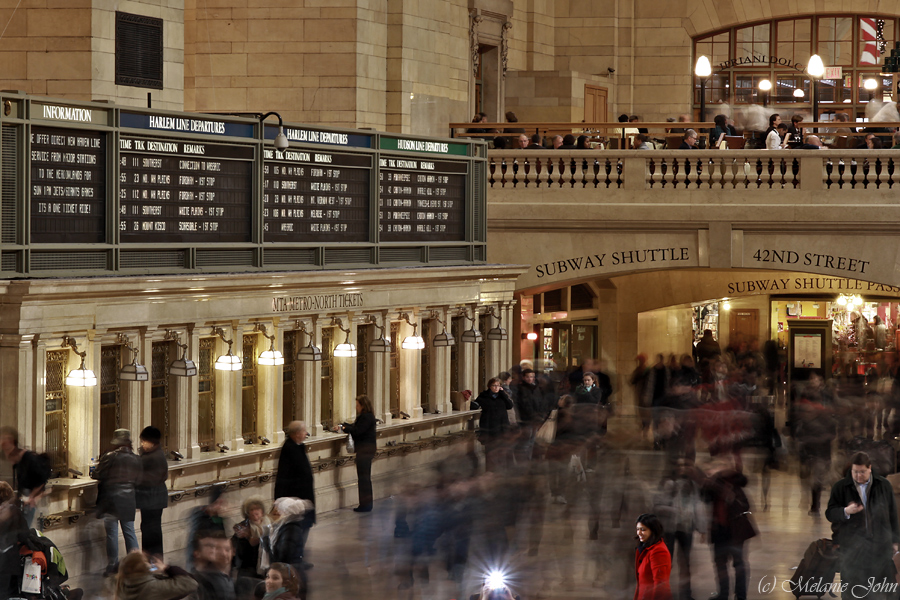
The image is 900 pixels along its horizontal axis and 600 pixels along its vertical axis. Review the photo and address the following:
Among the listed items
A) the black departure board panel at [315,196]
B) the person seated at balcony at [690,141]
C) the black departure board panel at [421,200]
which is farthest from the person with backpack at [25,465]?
the person seated at balcony at [690,141]

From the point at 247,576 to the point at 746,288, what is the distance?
20.6 m

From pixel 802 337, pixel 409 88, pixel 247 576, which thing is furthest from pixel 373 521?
pixel 802 337

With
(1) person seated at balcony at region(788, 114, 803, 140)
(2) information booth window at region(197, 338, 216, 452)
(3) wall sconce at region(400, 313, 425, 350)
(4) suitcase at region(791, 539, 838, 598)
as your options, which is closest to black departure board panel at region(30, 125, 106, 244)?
(2) information booth window at region(197, 338, 216, 452)

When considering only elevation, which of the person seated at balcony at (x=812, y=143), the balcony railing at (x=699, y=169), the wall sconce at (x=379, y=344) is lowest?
the wall sconce at (x=379, y=344)

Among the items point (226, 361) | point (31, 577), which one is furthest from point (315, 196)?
point (31, 577)

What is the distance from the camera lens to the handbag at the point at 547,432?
16469 millimetres

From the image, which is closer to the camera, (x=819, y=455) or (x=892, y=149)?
(x=819, y=455)

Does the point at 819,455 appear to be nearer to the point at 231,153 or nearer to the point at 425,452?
the point at 425,452

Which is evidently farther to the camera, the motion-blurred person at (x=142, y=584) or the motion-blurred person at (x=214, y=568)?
the motion-blurred person at (x=214, y=568)

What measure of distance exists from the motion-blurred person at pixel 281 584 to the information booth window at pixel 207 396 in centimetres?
635

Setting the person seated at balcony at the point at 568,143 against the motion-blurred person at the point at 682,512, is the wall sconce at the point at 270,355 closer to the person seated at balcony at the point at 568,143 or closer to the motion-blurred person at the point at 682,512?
the motion-blurred person at the point at 682,512

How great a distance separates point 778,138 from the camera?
2202 centimetres

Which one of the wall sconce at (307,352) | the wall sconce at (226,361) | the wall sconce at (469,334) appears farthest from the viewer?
the wall sconce at (469,334)

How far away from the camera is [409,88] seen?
24.3 metres
